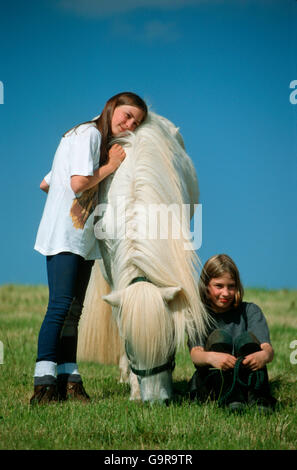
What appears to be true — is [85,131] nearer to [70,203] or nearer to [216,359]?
[70,203]

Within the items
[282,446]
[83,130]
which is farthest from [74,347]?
[282,446]

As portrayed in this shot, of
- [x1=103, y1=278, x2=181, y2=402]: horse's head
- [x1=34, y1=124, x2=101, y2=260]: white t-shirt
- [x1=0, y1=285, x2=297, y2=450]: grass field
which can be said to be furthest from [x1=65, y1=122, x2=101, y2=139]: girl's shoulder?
[x1=0, y1=285, x2=297, y2=450]: grass field

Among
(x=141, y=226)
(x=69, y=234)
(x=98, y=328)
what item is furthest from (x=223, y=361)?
(x=98, y=328)

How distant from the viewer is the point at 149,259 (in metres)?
3.34

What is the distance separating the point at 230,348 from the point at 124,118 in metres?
1.68

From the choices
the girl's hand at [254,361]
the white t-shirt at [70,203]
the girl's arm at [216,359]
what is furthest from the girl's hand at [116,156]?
the girl's hand at [254,361]

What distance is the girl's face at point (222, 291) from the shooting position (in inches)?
139

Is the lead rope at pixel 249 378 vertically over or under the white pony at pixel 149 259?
under

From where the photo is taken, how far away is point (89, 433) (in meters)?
2.82

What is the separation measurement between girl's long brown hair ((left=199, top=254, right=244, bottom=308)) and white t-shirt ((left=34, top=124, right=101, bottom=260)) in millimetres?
784

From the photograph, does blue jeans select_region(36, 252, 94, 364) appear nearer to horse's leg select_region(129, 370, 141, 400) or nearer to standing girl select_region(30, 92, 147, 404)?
standing girl select_region(30, 92, 147, 404)

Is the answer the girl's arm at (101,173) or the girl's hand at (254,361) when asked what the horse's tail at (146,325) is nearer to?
the girl's hand at (254,361)

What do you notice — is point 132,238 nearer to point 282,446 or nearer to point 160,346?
point 160,346
